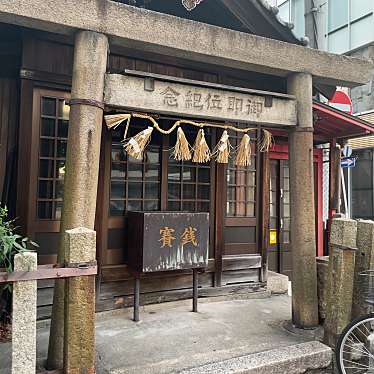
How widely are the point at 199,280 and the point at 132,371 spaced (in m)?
2.69

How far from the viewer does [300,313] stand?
491cm

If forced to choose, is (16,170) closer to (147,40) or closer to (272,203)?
(147,40)

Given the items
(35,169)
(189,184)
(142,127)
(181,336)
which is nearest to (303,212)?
(189,184)

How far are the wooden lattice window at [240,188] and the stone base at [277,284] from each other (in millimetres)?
1373

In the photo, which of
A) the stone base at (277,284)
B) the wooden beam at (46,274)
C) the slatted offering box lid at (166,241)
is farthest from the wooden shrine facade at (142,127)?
the wooden beam at (46,274)

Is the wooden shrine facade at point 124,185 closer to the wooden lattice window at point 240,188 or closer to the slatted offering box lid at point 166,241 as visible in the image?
the wooden lattice window at point 240,188

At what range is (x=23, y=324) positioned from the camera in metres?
2.82

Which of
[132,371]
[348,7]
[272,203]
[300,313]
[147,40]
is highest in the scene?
[348,7]

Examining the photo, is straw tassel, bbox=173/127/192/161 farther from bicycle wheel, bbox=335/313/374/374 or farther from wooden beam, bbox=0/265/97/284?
bicycle wheel, bbox=335/313/374/374

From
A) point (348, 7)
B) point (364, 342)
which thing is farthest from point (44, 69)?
point (348, 7)

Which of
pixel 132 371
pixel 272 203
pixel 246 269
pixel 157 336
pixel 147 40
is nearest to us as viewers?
pixel 132 371

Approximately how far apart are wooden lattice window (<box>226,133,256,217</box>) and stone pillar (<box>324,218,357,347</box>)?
2.51 metres

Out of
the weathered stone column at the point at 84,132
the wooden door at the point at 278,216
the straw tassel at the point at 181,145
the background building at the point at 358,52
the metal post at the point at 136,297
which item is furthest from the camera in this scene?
the background building at the point at 358,52

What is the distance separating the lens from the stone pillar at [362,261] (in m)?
4.43
